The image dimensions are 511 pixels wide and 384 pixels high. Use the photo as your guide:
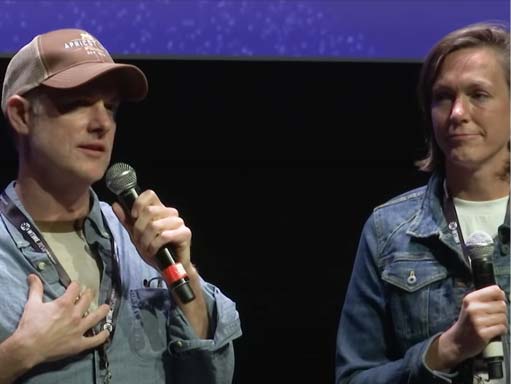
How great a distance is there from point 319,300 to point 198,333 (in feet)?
3.78

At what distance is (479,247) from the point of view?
79.7 inches

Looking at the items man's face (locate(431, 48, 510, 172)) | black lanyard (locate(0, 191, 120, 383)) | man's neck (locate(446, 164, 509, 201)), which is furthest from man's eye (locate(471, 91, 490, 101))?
black lanyard (locate(0, 191, 120, 383))

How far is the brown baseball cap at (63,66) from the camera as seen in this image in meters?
2.06

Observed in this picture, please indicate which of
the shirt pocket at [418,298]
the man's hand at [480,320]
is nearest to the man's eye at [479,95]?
the shirt pocket at [418,298]

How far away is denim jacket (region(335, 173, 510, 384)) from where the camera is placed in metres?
2.23

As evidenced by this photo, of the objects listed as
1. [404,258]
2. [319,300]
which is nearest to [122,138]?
[319,300]

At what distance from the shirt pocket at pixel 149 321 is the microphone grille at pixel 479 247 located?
0.56 m

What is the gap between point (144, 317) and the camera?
206 centimetres

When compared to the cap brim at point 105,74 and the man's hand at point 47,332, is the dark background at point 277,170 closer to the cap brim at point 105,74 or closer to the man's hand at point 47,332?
the cap brim at point 105,74

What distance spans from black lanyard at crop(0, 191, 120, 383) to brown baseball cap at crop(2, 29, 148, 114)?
215 mm

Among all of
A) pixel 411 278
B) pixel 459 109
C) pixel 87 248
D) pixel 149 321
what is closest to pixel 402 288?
pixel 411 278

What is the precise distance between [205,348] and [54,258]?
1.01 ft

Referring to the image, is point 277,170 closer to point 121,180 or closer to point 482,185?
point 482,185

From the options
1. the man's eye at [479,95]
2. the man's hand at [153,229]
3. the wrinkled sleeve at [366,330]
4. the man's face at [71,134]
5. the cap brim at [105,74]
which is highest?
the cap brim at [105,74]
